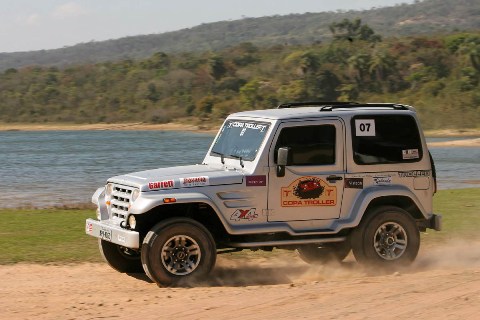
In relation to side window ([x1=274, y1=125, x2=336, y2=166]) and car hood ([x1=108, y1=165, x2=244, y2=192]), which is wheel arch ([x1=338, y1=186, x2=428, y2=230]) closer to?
side window ([x1=274, y1=125, x2=336, y2=166])

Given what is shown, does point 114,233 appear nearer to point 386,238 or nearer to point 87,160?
point 386,238

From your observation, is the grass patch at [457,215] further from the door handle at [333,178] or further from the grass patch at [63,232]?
the door handle at [333,178]

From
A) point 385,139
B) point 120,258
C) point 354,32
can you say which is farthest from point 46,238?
point 354,32

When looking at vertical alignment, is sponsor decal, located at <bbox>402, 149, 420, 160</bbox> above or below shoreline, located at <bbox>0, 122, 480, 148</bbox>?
above

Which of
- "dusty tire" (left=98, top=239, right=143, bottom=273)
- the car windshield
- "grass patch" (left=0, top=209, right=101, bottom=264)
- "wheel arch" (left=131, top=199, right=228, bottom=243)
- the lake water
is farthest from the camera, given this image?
the lake water

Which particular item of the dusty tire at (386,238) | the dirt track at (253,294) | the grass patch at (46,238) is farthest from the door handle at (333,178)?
the grass patch at (46,238)

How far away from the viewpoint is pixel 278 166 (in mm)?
11633

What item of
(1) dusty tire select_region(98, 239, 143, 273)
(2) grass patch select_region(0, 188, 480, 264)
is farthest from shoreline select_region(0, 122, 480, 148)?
(1) dusty tire select_region(98, 239, 143, 273)

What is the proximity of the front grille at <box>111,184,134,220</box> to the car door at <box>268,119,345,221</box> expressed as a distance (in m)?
1.59

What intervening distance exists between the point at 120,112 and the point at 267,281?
3839 inches

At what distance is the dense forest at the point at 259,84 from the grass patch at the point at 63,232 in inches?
2593

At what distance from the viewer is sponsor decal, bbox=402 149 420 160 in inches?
484

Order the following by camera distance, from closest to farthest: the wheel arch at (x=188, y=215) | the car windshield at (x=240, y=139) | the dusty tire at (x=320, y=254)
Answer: the wheel arch at (x=188, y=215), the car windshield at (x=240, y=139), the dusty tire at (x=320, y=254)

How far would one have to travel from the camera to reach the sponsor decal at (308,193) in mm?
11750
